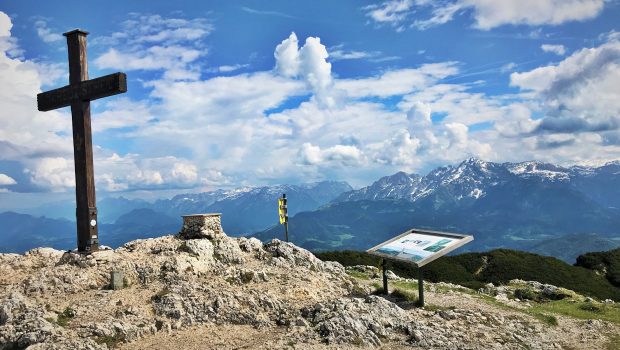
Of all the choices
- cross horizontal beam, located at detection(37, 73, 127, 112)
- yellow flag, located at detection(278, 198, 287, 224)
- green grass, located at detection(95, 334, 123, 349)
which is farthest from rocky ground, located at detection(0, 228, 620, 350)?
cross horizontal beam, located at detection(37, 73, 127, 112)

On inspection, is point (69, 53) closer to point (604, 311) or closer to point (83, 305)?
point (83, 305)

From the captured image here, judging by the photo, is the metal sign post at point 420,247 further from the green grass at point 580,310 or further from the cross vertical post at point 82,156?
the cross vertical post at point 82,156

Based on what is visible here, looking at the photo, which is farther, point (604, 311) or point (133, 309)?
point (604, 311)

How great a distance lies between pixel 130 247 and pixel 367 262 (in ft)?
92.7

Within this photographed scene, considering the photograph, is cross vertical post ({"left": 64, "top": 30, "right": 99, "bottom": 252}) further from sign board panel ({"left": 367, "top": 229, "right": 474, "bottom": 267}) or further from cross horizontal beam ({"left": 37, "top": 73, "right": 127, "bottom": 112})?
sign board panel ({"left": 367, "top": 229, "right": 474, "bottom": 267})

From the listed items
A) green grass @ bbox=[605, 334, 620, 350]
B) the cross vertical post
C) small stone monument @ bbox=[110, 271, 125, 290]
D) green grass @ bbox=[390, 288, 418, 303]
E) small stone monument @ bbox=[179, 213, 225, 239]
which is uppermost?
the cross vertical post

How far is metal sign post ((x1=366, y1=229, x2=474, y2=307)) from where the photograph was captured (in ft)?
70.7

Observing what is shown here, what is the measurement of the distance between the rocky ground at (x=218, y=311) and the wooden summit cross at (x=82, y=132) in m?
1.43

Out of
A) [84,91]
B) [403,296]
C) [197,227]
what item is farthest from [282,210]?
[84,91]

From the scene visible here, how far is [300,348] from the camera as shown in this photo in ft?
54.5

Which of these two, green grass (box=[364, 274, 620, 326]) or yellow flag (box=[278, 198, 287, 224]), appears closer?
green grass (box=[364, 274, 620, 326])

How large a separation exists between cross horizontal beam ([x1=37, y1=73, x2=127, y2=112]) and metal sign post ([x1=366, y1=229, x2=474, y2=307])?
15811 mm

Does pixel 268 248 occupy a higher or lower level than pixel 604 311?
higher

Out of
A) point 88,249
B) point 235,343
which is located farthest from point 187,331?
point 88,249
